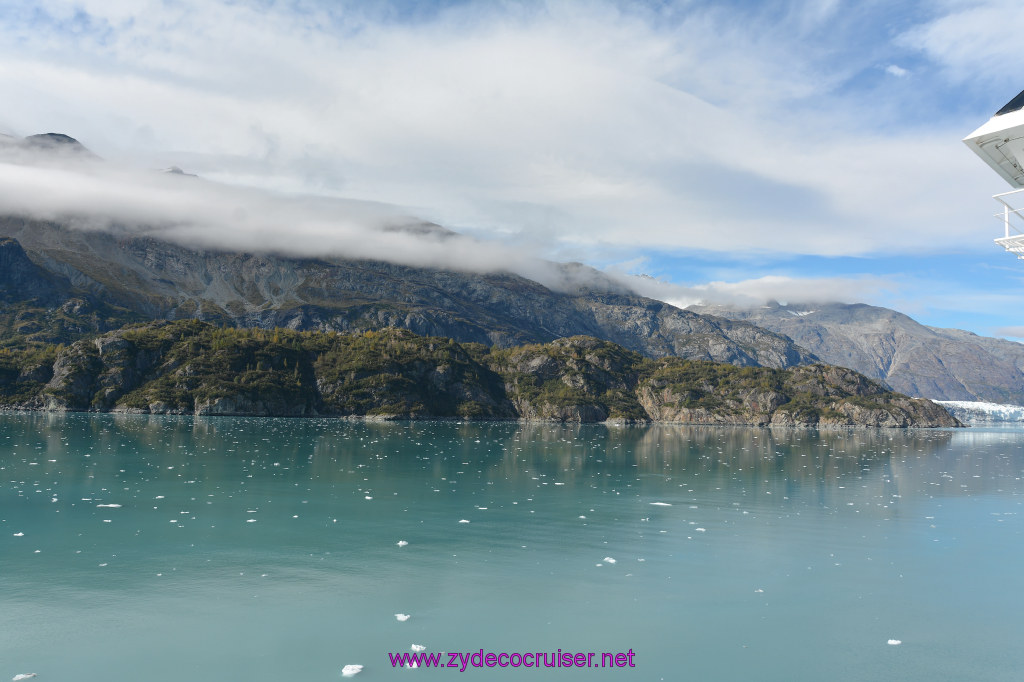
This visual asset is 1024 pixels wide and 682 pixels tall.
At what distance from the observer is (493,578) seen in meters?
23.2

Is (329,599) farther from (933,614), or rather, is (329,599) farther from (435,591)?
(933,614)

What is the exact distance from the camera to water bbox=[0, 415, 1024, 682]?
1670cm

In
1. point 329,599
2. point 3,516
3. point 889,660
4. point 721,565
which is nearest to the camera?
point 889,660

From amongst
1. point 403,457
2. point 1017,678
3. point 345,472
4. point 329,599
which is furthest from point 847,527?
point 403,457

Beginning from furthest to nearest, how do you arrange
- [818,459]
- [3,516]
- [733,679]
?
[818,459] < [3,516] < [733,679]

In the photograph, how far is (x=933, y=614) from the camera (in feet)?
69.5

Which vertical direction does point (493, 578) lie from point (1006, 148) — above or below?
below

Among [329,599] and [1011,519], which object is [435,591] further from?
[1011,519]

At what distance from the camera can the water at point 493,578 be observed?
16.7 m

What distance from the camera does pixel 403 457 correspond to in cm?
7181

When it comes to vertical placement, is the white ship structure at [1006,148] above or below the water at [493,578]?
above

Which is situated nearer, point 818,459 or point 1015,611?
point 1015,611

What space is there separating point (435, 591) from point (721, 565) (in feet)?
38.5

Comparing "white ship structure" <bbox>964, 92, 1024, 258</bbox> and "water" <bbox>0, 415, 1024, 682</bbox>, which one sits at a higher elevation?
"white ship structure" <bbox>964, 92, 1024, 258</bbox>
